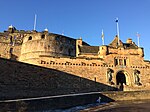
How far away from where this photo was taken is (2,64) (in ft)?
53.9

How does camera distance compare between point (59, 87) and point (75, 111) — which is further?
point (59, 87)

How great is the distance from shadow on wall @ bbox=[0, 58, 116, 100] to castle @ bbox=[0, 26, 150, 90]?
346 cm

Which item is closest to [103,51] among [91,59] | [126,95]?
[91,59]

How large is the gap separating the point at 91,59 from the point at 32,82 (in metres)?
13.7

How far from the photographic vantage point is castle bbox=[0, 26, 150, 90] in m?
29.0

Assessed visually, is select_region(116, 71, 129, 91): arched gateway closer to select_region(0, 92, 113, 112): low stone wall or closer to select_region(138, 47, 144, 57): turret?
select_region(138, 47, 144, 57): turret

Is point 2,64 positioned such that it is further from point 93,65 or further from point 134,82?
point 134,82

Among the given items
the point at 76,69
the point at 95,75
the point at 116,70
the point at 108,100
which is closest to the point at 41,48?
the point at 76,69

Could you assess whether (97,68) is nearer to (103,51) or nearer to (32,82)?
(103,51)

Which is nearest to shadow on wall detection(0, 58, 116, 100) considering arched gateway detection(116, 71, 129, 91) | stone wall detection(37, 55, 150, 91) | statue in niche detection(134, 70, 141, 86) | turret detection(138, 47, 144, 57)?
stone wall detection(37, 55, 150, 91)

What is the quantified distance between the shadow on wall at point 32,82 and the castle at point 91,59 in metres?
3.46

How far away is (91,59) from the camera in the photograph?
100 ft

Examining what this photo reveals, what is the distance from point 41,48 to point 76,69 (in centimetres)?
1058

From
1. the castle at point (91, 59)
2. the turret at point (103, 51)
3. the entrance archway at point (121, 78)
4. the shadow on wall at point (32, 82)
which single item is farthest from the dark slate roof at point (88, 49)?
the shadow on wall at point (32, 82)
